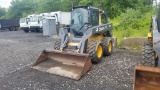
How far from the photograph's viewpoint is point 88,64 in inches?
230

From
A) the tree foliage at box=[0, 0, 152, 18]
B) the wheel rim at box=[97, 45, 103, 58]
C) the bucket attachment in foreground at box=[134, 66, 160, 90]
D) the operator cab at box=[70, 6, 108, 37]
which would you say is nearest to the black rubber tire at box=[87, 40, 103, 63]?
the wheel rim at box=[97, 45, 103, 58]

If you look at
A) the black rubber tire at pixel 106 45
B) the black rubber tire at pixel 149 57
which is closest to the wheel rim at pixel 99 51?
the black rubber tire at pixel 106 45

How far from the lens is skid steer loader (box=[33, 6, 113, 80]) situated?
580 cm

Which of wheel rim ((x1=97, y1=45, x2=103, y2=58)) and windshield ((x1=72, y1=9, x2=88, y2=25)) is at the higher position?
windshield ((x1=72, y1=9, x2=88, y2=25))

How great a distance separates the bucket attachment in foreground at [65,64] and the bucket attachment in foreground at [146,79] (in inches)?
74.9

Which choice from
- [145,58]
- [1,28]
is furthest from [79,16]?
[1,28]

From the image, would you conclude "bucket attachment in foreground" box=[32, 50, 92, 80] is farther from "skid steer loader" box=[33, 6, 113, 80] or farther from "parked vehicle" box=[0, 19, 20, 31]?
"parked vehicle" box=[0, 19, 20, 31]

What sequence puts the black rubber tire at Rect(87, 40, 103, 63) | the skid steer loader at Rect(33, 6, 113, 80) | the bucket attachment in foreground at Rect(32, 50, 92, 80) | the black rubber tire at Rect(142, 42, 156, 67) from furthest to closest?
1. the black rubber tire at Rect(87, 40, 103, 63)
2. the skid steer loader at Rect(33, 6, 113, 80)
3. the bucket attachment in foreground at Rect(32, 50, 92, 80)
4. the black rubber tire at Rect(142, 42, 156, 67)

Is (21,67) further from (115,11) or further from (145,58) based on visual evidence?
(115,11)

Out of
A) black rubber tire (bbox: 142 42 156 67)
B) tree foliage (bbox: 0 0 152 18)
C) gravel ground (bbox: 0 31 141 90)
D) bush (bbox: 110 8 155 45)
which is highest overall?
tree foliage (bbox: 0 0 152 18)

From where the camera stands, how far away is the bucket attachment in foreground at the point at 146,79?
368 centimetres

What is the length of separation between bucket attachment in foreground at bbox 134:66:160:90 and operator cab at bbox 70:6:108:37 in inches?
144

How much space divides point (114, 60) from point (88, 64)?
6.01 feet

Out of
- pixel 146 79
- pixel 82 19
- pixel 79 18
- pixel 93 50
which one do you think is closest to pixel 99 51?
pixel 93 50
